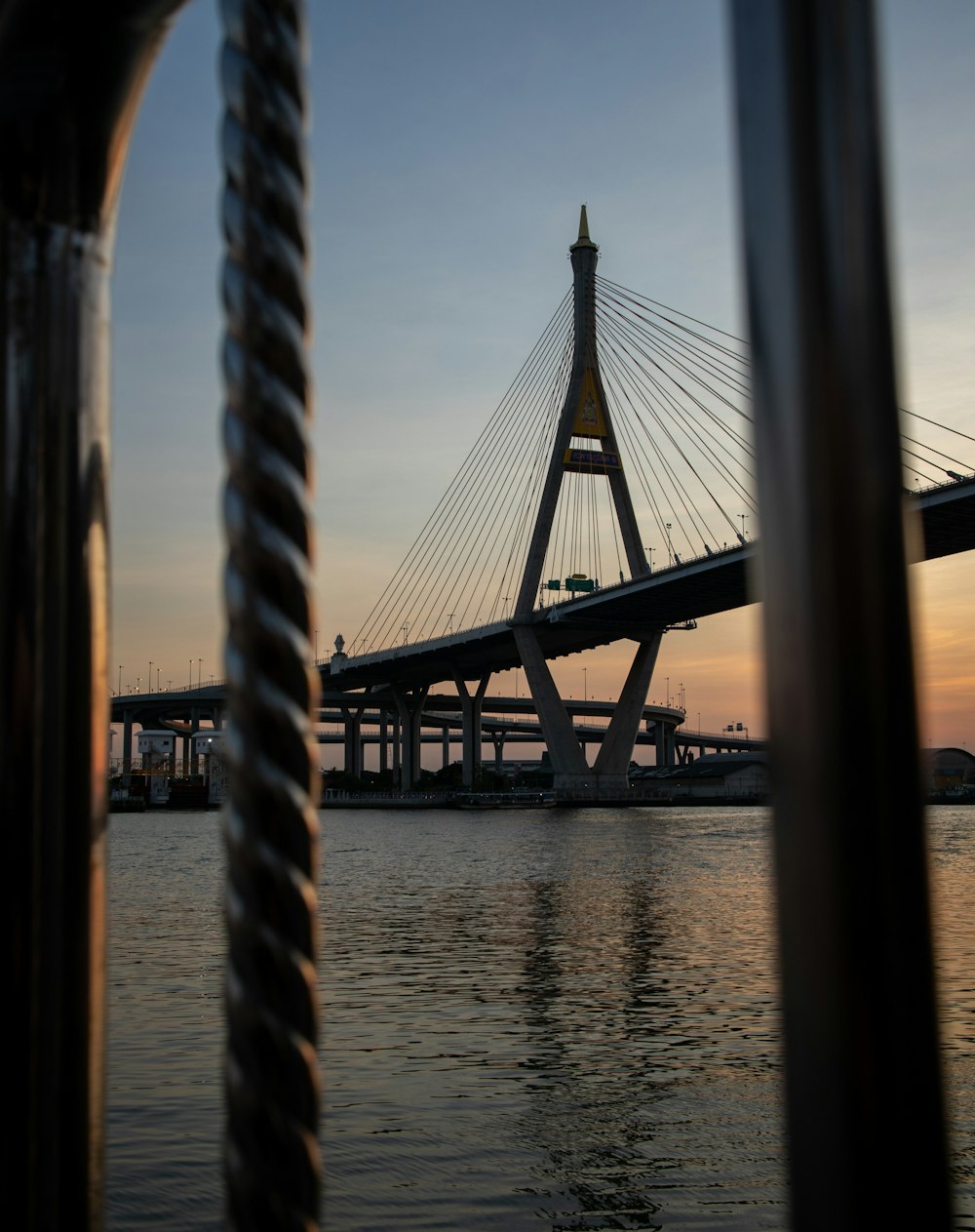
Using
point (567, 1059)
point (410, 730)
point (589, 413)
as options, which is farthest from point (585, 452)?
point (567, 1059)

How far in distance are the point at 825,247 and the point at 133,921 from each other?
1924cm

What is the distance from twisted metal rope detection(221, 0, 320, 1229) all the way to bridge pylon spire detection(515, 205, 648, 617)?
47.1 metres

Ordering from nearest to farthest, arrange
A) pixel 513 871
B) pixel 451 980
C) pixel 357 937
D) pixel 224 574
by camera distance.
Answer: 1. pixel 224 574
2. pixel 451 980
3. pixel 357 937
4. pixel 513 871

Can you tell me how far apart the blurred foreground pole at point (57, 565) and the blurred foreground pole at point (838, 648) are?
0.49m

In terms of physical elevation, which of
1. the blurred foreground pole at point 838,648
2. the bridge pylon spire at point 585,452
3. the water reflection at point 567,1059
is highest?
the bridge pylon spire at point 585,452

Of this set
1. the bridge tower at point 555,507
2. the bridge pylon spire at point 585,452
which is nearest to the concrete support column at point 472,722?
the bridge tower at point 555,507

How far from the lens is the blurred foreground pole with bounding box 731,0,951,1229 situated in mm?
422

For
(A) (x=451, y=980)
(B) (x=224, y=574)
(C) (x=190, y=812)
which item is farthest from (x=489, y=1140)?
(C) (x=190, y=812)

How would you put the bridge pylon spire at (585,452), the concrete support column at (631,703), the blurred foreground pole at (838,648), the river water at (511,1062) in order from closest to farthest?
the blurred foreground pole at (838,648), the river water at (511,1062), the bridge pylon spire at (585,452), the concrete support column at (631,703)

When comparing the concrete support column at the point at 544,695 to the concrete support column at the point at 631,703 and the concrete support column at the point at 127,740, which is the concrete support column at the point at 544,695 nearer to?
the concrete support column at the point at 631,703

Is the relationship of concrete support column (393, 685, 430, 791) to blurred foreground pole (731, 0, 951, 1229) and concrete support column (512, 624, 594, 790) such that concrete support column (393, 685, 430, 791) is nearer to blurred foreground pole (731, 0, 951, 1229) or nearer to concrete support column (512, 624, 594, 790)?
concrete support column (512, 624, 594, 790)

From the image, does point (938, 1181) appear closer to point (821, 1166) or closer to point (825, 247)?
point (821, 1166)

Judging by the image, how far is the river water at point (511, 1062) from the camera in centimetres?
612

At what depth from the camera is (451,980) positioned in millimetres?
12484
